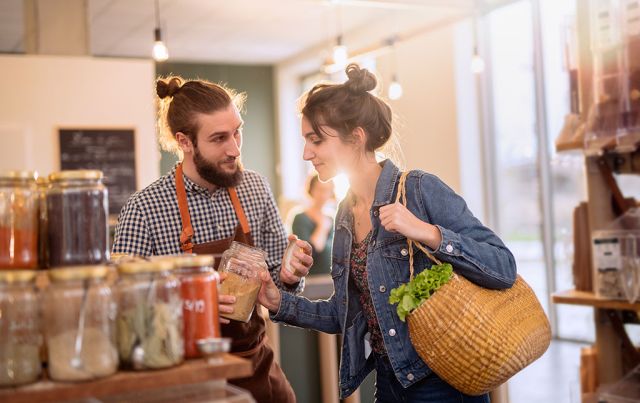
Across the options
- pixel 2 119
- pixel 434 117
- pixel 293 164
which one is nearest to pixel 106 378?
pixel 2 119

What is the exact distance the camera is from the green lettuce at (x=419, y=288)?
1810 millimetres

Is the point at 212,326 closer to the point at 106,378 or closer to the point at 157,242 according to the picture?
the point at 106,378

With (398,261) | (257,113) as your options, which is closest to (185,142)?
(398,261)

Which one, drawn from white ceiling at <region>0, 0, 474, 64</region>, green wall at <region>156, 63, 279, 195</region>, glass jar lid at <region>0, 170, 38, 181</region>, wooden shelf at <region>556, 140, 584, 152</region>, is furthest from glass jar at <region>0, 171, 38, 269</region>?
green wall at <region>156, 63, 279, 195</region>

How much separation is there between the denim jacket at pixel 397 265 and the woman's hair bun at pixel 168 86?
2.39ft

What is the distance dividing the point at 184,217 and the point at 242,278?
0.46 meters

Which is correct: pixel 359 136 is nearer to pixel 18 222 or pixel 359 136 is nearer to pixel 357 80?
pixel 357 80

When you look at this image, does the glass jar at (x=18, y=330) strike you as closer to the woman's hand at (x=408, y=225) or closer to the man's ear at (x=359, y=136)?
the woman's hand at (x=408, y=225)

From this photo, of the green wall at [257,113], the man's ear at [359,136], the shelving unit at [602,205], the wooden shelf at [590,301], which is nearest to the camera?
the man's ear at [359,136]

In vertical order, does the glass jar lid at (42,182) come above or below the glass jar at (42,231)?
above

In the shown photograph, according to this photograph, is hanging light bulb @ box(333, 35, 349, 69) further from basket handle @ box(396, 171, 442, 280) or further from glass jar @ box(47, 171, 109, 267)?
glass jar @ box(47, 171, 109, 267)

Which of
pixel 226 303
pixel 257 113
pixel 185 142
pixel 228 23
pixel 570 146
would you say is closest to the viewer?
pixel 226 303

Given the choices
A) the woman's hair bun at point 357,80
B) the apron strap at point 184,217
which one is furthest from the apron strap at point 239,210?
the woman's hair bun at point 357,80

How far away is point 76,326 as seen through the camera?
110cm
